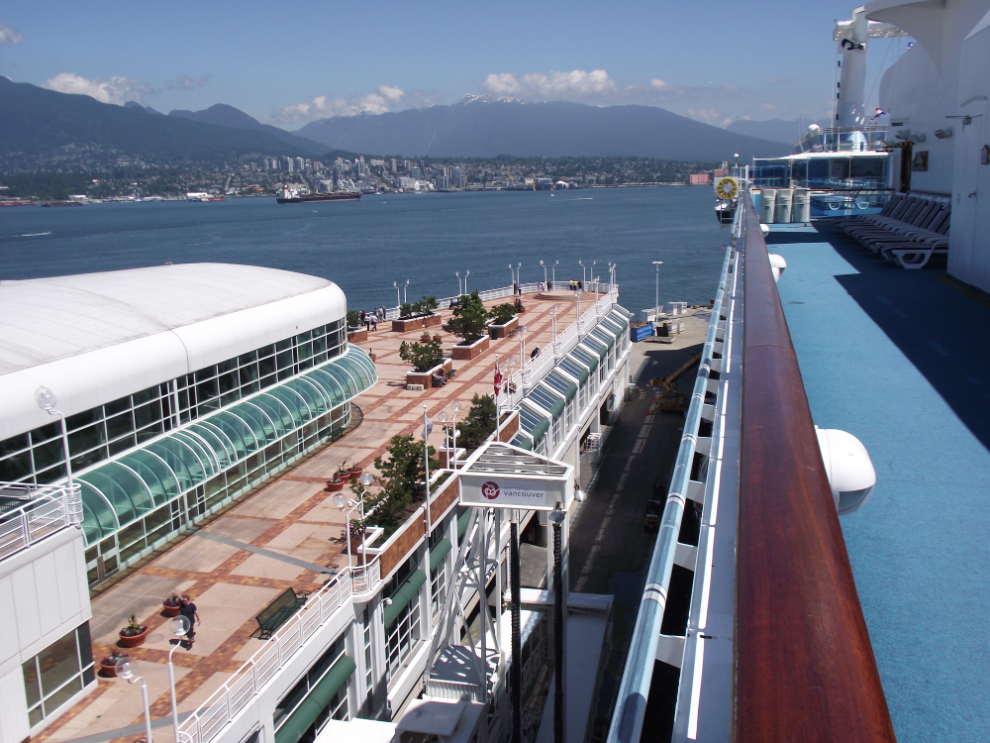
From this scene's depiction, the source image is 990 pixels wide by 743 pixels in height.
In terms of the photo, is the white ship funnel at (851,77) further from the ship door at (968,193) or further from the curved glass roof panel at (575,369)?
the ship door at (968,193)

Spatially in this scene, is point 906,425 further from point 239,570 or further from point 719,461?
point 239,570

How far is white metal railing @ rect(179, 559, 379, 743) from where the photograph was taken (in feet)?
30.9

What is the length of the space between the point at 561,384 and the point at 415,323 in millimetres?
12163

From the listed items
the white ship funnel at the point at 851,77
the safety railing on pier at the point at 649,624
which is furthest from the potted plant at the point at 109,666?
the white ship funnel at the point at 851,77

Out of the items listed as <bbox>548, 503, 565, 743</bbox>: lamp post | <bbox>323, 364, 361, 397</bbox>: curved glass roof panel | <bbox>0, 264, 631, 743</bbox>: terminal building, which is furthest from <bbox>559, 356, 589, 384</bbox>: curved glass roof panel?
<bbox>548, 503, 565, 743</bbox>: lamp post

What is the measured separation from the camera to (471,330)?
30.9m

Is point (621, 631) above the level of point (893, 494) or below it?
below

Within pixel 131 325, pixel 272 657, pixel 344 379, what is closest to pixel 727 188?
pixel 344 379

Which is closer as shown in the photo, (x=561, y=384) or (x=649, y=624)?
(x=649, y=624)

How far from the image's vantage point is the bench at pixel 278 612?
1153cm

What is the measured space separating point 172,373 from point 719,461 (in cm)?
1250

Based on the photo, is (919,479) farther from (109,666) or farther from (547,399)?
(547,399)

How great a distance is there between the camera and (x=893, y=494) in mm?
6895

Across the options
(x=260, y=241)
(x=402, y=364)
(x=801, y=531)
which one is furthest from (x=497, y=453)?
(x=260, y=241)
